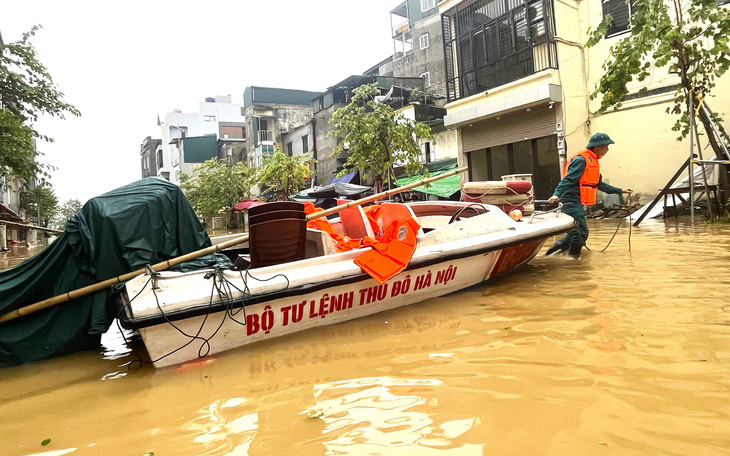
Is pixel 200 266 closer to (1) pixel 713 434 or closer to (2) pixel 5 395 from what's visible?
(2) pixel 5 395

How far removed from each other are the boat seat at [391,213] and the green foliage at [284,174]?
15944mm

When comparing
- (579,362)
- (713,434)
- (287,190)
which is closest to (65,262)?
(579,362)

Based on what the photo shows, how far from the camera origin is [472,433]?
7.12ft

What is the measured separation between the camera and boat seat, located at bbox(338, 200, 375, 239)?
5.09 m

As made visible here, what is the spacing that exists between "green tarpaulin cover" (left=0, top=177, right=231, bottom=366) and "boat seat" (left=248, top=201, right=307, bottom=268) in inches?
21.8

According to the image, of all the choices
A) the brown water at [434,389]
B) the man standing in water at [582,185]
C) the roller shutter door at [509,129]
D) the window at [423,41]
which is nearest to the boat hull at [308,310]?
the brown water at [434,389]

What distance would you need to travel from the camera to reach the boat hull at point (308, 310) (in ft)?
11.1

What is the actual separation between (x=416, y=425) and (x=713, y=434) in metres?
1.25

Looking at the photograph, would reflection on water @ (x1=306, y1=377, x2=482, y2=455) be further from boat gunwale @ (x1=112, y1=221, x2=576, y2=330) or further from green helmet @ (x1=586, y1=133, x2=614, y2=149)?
green helmet @ (x1=586, y1=133, x2=614, y2=149)

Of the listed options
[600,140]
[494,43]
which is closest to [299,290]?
[600,140]

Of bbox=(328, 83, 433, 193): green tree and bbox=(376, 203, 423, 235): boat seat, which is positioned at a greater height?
bbox=(328, 83, 433, 193): green tree

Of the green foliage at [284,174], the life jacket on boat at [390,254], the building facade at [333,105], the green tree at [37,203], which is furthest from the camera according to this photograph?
the green tree at [37,203]

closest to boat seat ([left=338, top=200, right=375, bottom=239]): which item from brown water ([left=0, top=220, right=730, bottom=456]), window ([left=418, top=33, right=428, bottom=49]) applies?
brown water ([left=0, top=220, right=730, bottom=456])

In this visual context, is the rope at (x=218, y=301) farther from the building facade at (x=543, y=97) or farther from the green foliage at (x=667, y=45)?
the building facade at (x=543, y=97)
